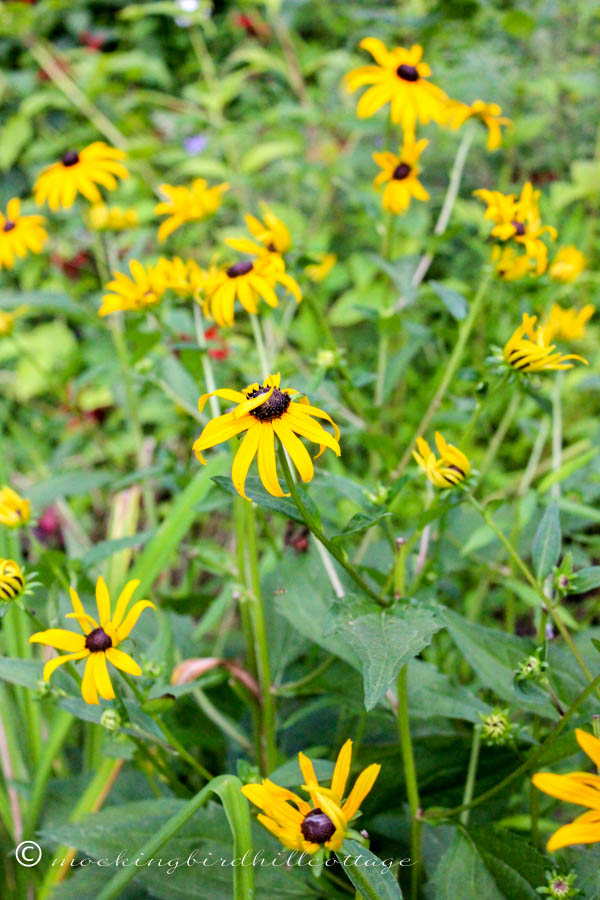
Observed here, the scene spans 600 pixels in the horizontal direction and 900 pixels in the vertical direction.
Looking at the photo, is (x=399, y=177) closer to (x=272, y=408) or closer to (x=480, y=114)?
(x=480, y=114)

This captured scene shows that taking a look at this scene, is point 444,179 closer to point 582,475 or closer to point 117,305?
point 582,475

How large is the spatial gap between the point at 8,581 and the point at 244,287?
0.36 metres

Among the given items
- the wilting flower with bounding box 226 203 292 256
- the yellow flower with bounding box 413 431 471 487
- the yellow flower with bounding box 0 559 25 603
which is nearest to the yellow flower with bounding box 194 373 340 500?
the yellow flower with bounding box 413 431 471 487

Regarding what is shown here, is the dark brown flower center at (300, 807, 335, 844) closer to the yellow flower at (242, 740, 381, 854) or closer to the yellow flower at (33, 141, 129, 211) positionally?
the yellow flower at (242, 740, 381, 854)

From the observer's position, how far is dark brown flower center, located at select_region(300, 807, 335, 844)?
462 millimetres

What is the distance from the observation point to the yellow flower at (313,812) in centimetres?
46

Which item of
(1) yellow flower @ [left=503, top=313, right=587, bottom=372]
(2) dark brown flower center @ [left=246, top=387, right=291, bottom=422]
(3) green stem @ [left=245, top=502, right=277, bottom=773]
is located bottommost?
Answer: (3) green stem @ [left=245, top=502, right=277, bottom=773]

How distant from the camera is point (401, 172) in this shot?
3.00 feet

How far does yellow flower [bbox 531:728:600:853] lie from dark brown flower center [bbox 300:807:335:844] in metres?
0.14

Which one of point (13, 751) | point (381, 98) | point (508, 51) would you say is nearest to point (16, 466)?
point (13, 751)

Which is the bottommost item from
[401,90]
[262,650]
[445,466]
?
Answer: [262,650]

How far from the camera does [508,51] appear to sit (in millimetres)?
1779

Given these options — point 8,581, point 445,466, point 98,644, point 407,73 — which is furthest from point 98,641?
point 407,73

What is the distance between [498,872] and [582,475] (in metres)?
0.53
